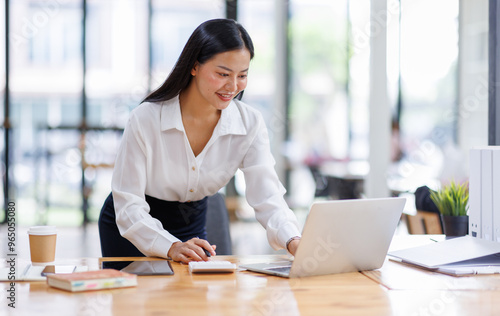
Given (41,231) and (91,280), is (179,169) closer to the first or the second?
(41,231)

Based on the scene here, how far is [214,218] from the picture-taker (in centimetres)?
260

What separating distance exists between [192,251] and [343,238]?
480 millimetres

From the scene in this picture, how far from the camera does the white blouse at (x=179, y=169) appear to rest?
2074 mm

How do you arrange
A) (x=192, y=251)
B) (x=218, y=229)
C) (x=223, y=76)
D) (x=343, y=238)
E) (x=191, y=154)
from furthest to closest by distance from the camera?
(x=218, y=229) < (x=191, y=154) < (x=223, y=76) < (x=192, y=251) < (x=343, y=238)

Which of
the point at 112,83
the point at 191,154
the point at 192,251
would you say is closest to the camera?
the point at 192,251

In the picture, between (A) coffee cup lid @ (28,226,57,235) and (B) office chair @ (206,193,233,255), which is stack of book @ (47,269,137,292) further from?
(B) office chair @ (206,193,233,255)

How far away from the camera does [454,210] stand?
2445 millimetres

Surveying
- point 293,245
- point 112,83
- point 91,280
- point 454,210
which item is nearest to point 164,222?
point 293,245

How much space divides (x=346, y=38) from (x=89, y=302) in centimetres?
720

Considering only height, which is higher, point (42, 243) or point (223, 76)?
point (223, 76)

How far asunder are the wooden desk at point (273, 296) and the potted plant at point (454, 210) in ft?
2.17

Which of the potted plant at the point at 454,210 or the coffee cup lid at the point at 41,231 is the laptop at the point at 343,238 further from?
the potted plant at the point at 454,210

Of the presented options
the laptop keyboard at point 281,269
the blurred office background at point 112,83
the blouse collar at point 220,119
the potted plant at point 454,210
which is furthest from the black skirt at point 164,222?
the blurred office background at point 112,83

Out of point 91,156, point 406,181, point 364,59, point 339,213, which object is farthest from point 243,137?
point 364,59
